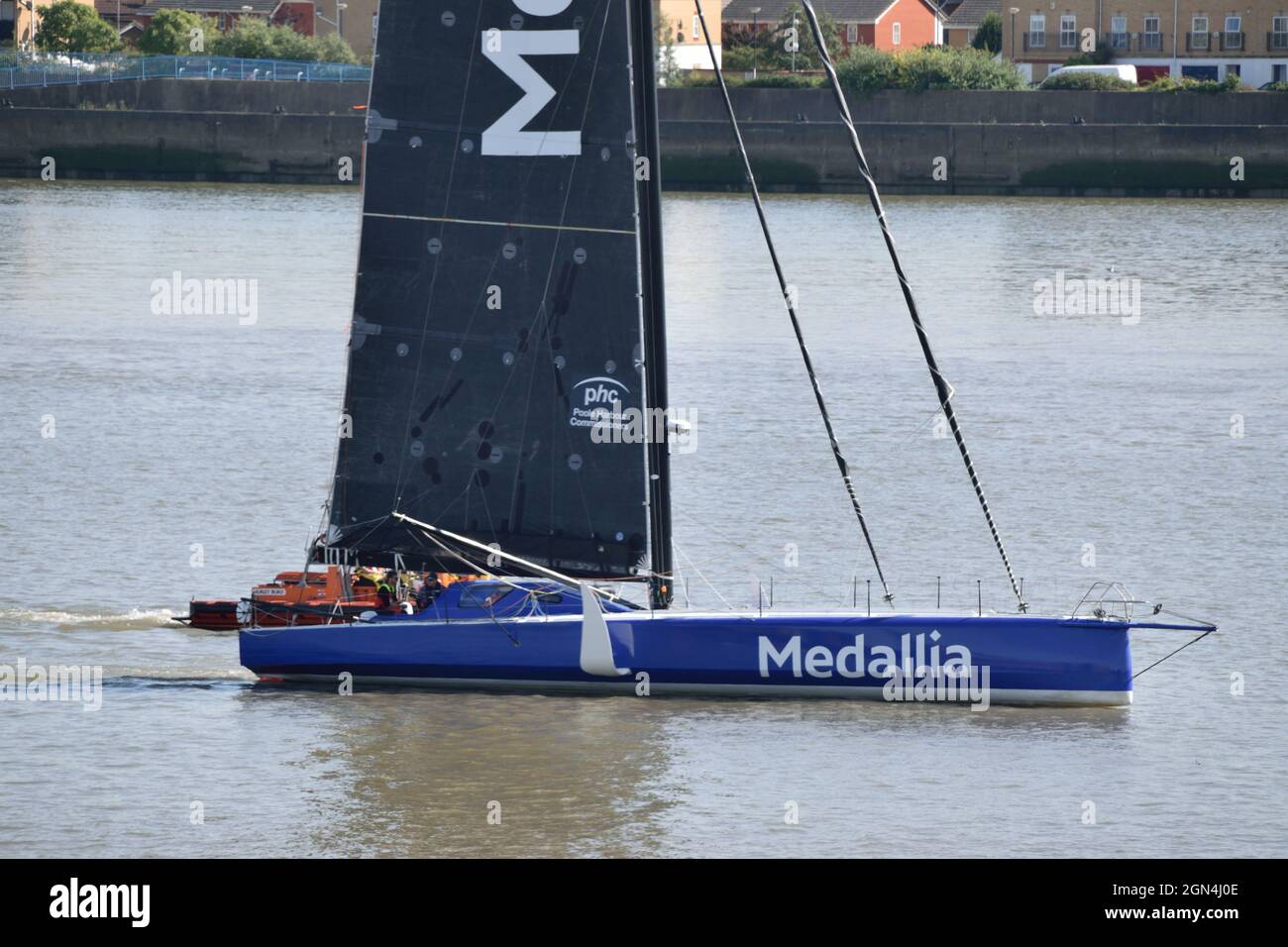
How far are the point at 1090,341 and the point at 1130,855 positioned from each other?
34.2 m

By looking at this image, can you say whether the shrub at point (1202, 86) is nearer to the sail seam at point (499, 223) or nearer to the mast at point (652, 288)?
the mast at point (652, 288)

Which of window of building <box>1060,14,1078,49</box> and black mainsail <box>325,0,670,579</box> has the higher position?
window of building <box>1060,14,1078,49</box>

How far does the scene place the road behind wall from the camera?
80.6m

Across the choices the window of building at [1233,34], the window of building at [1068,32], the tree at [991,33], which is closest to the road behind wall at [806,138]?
the window of building at [1233,34]

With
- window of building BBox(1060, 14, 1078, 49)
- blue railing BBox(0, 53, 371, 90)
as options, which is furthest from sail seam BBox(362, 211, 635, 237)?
window of building BBox(1060, 14, 1078, 49)

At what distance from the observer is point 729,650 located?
20031mm

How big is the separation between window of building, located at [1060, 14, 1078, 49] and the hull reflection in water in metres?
91.1

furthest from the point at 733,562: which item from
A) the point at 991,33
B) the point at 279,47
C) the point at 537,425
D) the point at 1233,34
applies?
the point at 991,33

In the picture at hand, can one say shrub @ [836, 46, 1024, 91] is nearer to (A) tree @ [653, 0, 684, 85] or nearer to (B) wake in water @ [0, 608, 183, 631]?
(A) tree @ [653, 0, 684, 85]

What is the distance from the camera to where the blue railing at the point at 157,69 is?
91.4 metres

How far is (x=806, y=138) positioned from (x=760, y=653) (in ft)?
214

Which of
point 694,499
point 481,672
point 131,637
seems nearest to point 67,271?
point 694,499

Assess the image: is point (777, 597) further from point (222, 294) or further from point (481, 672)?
point (222, 294)

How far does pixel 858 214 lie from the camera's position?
80.4 m
